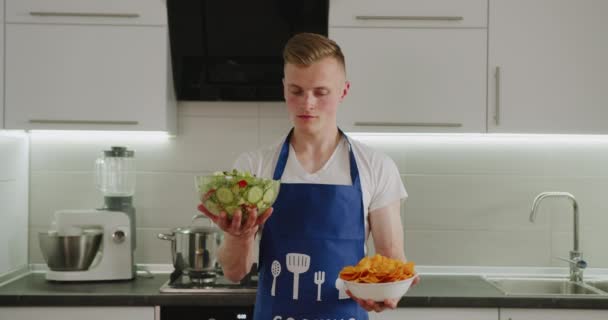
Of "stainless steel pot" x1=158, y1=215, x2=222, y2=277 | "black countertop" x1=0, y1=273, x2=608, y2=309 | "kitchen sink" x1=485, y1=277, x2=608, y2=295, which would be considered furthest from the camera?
"kitchen sink" x1=485, y1=277, x2=608, y2=295

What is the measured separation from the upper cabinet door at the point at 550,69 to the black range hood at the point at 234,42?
0.69 metres

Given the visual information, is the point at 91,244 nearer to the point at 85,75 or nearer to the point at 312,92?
the point at 85,75

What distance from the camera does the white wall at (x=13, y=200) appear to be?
2.46 meters

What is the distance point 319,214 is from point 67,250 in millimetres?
1174

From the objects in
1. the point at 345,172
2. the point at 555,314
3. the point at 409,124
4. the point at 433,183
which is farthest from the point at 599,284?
the point at 345,172

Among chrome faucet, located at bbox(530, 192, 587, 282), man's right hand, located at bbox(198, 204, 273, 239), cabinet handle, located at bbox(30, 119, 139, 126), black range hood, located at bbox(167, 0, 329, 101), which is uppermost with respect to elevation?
black range hood, located at bbox(167, 0, 329, 101)

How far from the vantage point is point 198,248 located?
2.35 metres

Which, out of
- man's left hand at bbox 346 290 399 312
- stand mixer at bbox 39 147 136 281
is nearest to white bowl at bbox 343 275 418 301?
man's left hand at bbox 346 290 399 312

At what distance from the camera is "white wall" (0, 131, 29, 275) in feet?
8.08

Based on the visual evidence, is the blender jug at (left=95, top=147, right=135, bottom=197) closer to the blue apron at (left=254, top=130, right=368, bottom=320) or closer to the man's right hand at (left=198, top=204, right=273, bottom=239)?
the blue apron at (left=254, top=130, right=368, bottom=320)

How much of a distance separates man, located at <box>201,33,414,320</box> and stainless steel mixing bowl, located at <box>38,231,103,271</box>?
0.99m

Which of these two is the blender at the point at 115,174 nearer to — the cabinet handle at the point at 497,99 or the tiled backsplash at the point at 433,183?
the tiled backsplash at the point at 433,183

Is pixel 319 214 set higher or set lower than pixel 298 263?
higher

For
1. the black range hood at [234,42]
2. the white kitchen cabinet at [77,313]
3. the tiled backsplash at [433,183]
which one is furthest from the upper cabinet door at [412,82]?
the white kitchen cabinet at [77,313]
